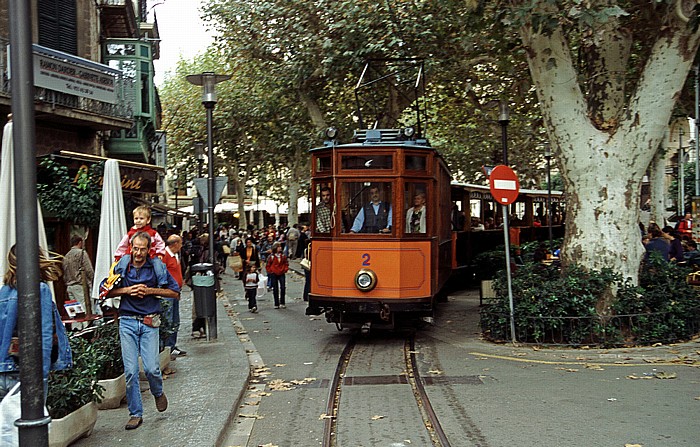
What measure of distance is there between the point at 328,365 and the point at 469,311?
701 cm

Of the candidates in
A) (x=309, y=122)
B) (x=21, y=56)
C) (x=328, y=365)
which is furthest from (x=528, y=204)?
(x=21, y=56)

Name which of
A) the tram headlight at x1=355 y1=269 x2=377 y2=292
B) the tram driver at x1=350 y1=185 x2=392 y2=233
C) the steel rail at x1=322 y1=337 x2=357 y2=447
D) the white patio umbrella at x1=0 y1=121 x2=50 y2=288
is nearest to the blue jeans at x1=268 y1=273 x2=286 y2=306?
the steel rail at x1=322 y1=337 x2=357 y2=447

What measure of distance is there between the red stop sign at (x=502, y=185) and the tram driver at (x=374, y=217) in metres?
1.68

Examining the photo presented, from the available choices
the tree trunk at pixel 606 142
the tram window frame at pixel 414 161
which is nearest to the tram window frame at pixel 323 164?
the tram window frame at pixel 414 161

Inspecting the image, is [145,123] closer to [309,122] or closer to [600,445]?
[309,122]

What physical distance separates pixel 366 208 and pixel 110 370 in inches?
218

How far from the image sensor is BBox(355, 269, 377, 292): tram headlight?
1263cm

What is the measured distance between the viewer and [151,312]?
23.9ft

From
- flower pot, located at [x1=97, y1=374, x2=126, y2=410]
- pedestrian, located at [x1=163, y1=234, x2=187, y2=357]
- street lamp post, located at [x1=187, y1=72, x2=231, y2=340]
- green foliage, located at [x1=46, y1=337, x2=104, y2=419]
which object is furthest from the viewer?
street lamp post, located at [x1=187, y1=72, x2=231, y2=340]

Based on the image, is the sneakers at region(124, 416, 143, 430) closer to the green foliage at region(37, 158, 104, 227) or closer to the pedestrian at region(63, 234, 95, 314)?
the green foliage at region(37, 158, 104, 227)

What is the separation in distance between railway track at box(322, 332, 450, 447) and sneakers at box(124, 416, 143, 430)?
1688mm

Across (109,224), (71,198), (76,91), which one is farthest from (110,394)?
(76,91)

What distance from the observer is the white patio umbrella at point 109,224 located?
10.4m

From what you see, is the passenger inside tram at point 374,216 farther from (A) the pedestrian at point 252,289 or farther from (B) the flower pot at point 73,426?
(B) the flower pot at point 73,426
